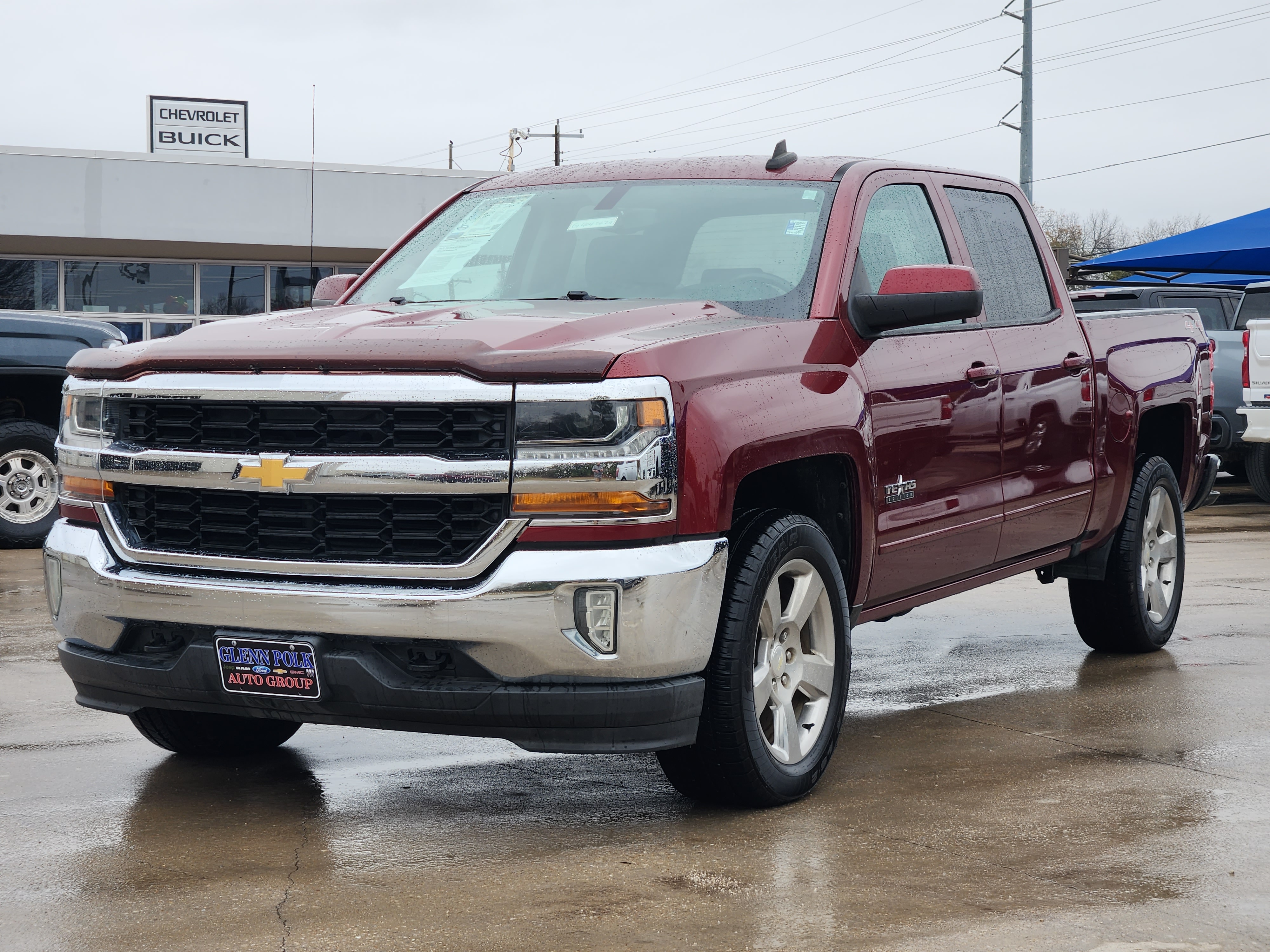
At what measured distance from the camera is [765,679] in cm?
439

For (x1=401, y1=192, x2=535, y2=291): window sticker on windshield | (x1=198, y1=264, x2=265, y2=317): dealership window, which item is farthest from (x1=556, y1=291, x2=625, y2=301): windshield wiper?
(x1=198, y1=264, x2=265, y2=317): dealership window

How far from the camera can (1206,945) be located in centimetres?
340

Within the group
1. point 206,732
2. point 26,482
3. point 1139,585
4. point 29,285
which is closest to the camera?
point 206,732

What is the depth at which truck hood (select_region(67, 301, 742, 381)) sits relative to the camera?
12.8 feet

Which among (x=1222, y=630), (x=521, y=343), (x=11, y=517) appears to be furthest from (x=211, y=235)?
(x=521, y=343)

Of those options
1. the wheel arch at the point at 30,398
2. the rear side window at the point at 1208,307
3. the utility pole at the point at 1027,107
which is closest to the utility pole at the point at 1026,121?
the utility pole at the point at 1027,107

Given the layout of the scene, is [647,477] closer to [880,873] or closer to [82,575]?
[880,873]

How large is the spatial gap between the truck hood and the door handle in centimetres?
107

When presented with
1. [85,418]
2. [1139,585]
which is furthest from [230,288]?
[85,418]

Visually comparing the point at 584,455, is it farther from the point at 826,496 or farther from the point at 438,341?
the point at 826,496

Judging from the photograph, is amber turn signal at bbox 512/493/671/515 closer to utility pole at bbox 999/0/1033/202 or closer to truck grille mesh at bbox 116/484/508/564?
truck grille mesh at bbox 116/484/508/564

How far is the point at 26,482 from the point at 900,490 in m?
8.03

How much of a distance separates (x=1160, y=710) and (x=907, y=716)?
0.95 meters

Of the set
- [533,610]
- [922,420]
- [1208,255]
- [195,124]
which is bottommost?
Result: [533,610]
